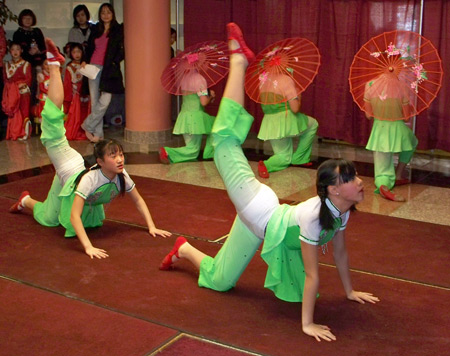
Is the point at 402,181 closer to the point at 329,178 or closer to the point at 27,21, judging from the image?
the point at 329,178

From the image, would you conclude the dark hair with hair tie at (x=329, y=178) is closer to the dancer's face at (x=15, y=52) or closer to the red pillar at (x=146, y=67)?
the red pillar at (x=146, y=67)

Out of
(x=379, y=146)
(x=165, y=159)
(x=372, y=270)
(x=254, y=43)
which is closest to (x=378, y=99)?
(x=379, y=146)

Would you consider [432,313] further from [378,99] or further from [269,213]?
[378,99]

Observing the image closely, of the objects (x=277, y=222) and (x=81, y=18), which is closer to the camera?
(x=277, y=222)

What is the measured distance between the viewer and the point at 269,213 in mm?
3193

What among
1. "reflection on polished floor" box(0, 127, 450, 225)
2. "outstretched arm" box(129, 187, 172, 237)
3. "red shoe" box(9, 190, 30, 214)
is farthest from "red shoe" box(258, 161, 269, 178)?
"red shoe" box(9, 190, 30, 214)

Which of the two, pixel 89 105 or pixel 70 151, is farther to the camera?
pixel 89 105

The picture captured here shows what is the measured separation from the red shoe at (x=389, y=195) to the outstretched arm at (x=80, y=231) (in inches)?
93.8

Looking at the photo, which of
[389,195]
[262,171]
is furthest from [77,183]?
[389,195]

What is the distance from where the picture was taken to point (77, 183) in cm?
415

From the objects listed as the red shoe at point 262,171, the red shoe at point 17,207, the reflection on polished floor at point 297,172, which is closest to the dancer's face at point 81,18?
the reflection on polished floor at point 297,172

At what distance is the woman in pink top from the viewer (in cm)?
777

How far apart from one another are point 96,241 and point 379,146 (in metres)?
2.43

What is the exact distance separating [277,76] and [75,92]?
3.12 m
